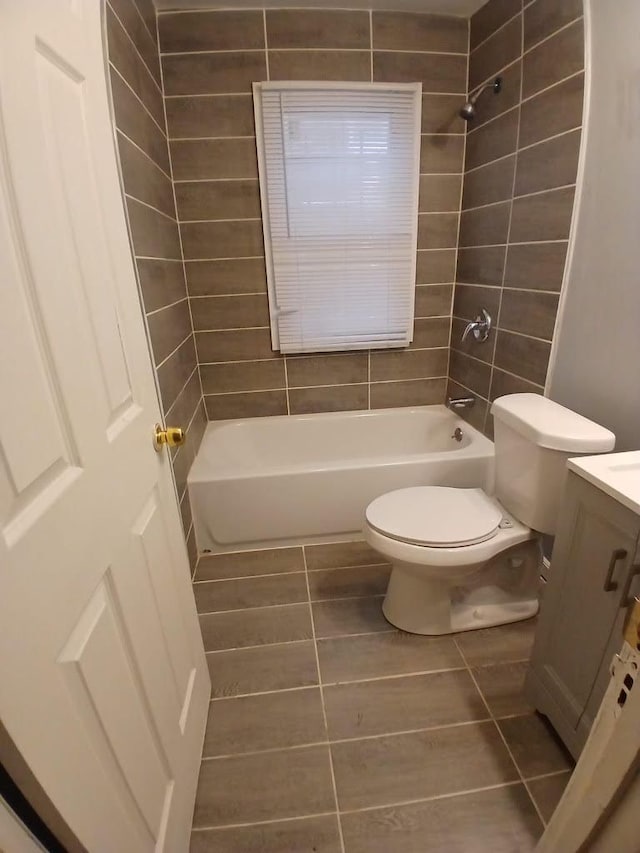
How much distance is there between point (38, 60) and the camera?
1.85ft

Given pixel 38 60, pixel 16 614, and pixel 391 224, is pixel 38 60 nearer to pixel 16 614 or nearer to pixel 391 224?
pixel 16 614

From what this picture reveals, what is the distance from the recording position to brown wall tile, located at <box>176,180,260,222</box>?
81.7 inches

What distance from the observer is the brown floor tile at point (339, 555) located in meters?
1.90

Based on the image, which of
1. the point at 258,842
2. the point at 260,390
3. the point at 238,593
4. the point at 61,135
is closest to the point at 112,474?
the point at 61,135

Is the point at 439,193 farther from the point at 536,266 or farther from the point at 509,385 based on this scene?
the point at 509,385

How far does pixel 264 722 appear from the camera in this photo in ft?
4.15

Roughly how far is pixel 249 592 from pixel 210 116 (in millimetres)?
2158

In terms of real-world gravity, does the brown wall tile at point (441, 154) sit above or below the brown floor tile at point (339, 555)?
above

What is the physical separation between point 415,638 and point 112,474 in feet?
4.12

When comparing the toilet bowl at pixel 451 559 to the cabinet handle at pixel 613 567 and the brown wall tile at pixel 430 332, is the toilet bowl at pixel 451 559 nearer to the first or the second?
the cabinet handle at pixel 613 567

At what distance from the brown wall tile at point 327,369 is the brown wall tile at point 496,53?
Result: 1373 mm

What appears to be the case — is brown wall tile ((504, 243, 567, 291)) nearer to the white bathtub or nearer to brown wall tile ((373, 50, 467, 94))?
the white bathtub

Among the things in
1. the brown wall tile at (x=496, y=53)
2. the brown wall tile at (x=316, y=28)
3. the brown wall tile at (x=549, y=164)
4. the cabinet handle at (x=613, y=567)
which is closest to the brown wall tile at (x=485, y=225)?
the brown wall tile at (x=549, y=164)

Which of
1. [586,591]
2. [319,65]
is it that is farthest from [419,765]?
[319,65]
